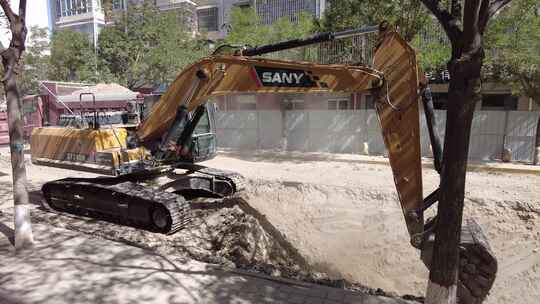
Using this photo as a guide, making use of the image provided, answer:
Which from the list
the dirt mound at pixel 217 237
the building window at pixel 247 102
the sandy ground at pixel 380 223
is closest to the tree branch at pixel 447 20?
the dirt mound at pixel 217 237

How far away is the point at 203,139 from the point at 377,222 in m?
3.95

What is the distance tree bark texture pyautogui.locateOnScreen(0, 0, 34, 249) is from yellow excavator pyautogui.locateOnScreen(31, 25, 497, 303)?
4.62 feet

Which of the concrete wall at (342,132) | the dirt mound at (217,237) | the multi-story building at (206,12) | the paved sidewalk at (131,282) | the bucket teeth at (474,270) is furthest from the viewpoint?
the multi-story building at (206,12)

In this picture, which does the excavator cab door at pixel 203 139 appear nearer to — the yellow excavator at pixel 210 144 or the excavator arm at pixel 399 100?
the yellow excavator at pixel 210 144

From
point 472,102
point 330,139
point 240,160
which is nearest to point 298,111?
point 330,139

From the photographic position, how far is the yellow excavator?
4.31 metres

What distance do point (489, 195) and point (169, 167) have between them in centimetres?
682

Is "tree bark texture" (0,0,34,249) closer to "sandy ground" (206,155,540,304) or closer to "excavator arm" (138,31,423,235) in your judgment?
"excavator arm" (138,31,423,235)

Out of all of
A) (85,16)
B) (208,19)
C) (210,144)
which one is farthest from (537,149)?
(85,16)

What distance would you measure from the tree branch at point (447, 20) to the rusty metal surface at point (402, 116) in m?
1.22

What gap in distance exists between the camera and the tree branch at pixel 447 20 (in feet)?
9.69

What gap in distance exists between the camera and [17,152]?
5.38m

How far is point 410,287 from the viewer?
6266mm

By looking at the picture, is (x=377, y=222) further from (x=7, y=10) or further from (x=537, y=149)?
(x=537, y=149)
